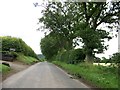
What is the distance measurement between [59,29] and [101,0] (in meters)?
27.8

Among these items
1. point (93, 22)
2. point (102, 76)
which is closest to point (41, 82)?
point (102, 76)

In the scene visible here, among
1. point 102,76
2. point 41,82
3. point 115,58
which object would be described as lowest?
point 41,82

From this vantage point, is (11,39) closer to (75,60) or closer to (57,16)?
(57,16)

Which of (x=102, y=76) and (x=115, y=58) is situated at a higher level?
(x=115, y=58)

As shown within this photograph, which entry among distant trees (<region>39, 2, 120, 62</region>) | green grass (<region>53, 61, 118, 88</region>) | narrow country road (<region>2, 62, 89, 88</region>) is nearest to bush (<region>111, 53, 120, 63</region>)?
green grass (<region>53, 61, 118, 88</region>)

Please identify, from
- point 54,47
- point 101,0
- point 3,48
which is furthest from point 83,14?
point 54,47

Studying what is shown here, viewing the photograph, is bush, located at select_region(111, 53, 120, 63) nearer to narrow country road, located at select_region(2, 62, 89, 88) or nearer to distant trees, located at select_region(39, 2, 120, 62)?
narrow country road, located at select_region(2, 62, 89, 88)

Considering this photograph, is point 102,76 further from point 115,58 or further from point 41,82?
point 41,82

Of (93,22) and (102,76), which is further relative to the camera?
(93,22)

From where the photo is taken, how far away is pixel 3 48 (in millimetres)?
65688

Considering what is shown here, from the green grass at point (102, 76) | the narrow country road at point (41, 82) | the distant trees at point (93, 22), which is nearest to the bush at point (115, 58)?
the green grass at point (102, 76)

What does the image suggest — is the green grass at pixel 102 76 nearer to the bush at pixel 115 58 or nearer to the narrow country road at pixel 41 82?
the narrow country road at pixel 41 82

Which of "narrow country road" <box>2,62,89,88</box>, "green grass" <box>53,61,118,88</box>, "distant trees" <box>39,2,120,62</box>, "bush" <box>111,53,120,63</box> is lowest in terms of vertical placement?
"narrow country road" <box>2,62,89,88</box>

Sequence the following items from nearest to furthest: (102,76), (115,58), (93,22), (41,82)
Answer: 1. (115,58)
2. (41,82)
3. (102,76)
4. (93,22)
